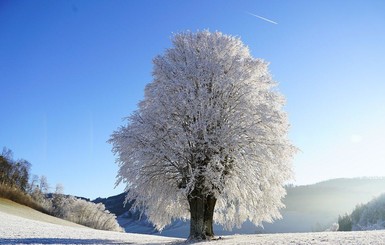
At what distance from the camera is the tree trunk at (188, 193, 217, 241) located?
83.2 ft

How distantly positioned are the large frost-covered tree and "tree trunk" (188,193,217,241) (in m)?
0.07

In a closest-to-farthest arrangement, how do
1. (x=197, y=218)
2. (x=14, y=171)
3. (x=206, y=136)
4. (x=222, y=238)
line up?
(x=206, y=136) → (x=197, y=218) → (x=222, y=238) → (x=14, y=171)

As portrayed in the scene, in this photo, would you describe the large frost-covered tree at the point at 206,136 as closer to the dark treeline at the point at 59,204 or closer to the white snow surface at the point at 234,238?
the white snow surface at the point at 234,238

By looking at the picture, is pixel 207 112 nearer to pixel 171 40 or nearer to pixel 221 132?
pixel 221 132

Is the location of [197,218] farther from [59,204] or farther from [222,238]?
[59,204]

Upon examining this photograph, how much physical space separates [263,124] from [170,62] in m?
8.85

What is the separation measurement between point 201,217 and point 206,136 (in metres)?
6.09

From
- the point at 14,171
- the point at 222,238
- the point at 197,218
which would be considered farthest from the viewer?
the point at 14,171

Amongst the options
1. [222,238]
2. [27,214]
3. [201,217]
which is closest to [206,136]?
[201,217]

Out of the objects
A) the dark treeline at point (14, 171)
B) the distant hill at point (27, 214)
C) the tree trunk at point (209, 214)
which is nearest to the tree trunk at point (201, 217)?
the tree trunk at point (209, 214)

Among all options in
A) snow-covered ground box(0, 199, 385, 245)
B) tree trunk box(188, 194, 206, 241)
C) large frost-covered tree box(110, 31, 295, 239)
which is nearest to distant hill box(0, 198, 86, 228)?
snow-covered ground box(0, 199, 385, 245)

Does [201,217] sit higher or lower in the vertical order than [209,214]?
lower

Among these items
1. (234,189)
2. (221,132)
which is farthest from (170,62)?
(234,189)

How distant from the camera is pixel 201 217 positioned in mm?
25781
